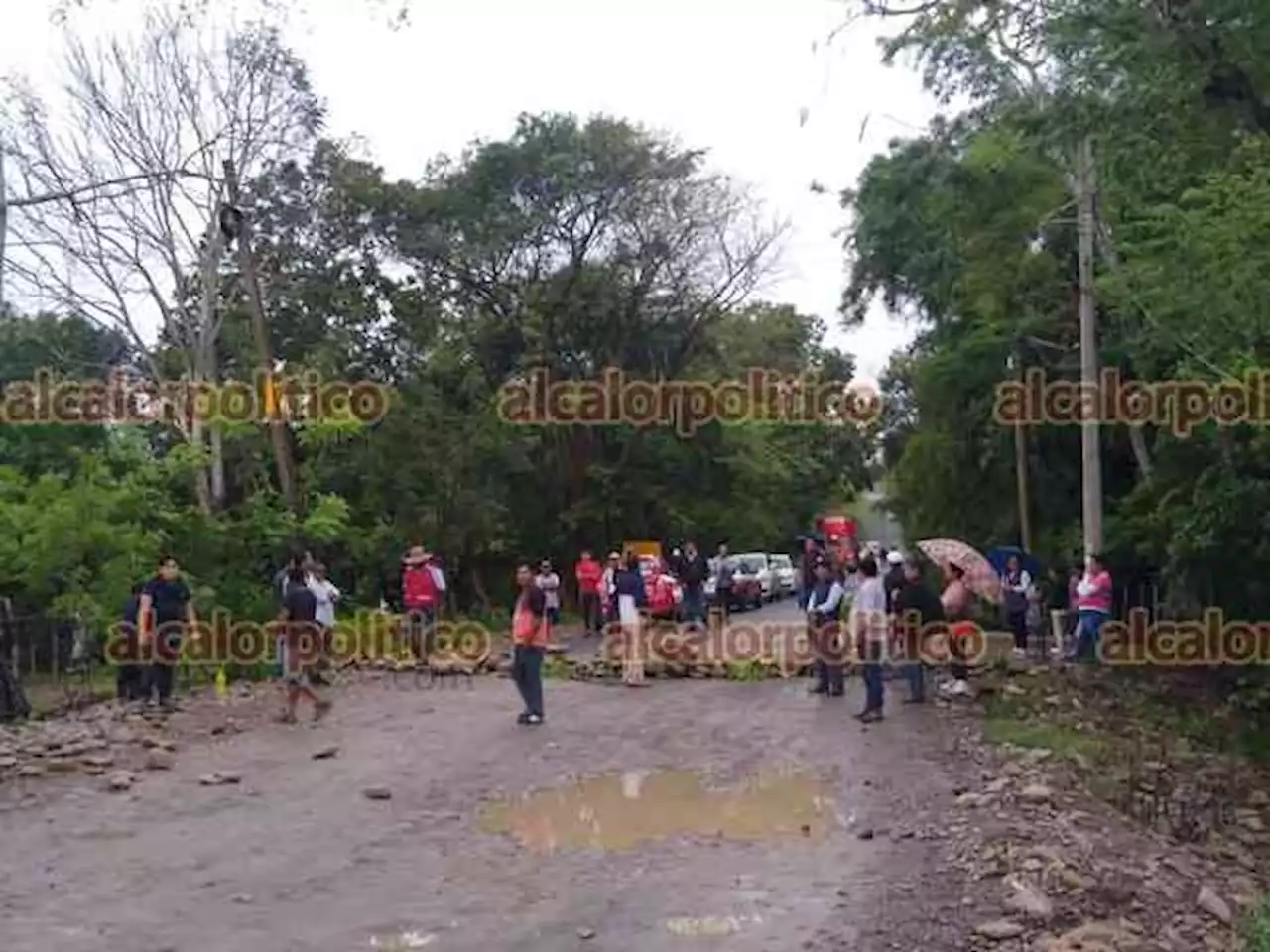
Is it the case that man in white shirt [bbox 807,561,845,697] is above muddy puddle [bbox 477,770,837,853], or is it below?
above

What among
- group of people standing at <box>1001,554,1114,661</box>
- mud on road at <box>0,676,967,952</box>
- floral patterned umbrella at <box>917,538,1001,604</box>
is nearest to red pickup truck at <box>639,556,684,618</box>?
group of people standing at <box>1001,554,1114,661</box>

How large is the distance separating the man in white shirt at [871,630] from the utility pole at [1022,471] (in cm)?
1398

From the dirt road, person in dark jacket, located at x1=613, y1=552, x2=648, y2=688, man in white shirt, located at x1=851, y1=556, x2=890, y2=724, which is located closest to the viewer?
the dirt road

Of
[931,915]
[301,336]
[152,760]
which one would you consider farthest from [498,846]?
[301,336]

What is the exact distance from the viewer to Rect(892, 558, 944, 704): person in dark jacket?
1903cm

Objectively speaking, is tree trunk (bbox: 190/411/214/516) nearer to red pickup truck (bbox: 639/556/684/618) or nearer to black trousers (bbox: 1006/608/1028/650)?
red pickup truck (bbox: 639/556/684/618)

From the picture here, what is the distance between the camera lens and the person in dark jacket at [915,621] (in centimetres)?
1903

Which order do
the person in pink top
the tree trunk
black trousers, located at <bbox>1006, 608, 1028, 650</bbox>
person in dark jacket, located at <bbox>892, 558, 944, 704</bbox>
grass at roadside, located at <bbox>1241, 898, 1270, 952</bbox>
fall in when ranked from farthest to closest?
the tree trunk < black trousers, located at <bbox>1006, 608, 1028, 650</bbox> < the person in pink top < person in dark jacket, located at <bbox>892, 558, 944, 704</bbox> < grass at roadside, located at <bbox>1241, 898, 1270, 952</bbox>

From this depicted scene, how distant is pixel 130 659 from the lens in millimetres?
19719

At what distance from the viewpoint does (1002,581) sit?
26.6 meters

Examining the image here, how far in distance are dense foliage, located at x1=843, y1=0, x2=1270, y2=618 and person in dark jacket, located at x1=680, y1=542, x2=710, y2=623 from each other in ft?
22.8

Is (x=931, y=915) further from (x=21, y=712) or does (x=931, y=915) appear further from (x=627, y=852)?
(x=21, y=712)

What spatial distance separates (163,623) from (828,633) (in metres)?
7.89

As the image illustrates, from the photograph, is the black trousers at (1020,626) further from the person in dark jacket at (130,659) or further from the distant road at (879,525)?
the distant road at (879,525)
